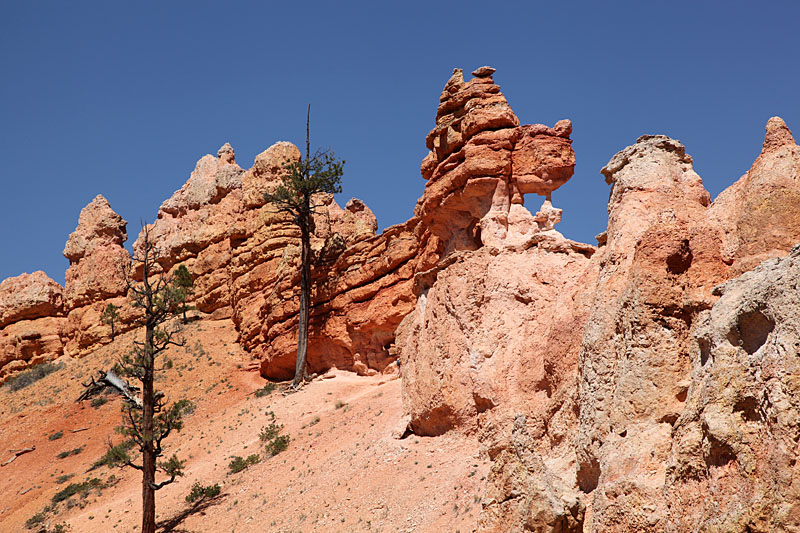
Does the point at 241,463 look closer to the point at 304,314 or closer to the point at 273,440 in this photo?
the point at 273,440

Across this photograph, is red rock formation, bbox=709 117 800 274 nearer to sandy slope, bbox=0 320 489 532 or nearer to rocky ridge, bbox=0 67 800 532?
rocky ridge, bbox=0 67 800 532

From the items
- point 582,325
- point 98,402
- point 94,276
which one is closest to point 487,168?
point 582,325

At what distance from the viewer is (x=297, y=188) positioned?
1325 inches

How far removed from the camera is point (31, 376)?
42531 millimetres

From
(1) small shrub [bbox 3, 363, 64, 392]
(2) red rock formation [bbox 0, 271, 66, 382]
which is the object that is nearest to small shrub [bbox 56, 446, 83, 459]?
(1) small shrub [bbox 3, 363, 64, 392]

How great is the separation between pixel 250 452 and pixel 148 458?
14.2ft

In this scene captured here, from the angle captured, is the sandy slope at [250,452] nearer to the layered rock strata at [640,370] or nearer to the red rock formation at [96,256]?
the layered rock strata at [640,370]

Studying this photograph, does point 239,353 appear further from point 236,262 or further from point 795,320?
point 795,320

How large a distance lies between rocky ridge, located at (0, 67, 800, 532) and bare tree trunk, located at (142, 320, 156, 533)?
7.02 meters

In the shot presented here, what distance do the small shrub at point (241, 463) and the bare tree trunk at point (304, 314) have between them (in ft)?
24.5

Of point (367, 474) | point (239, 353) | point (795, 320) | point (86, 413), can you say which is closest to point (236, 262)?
point (239, 353)

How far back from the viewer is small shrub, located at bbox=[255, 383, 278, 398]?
30.0m

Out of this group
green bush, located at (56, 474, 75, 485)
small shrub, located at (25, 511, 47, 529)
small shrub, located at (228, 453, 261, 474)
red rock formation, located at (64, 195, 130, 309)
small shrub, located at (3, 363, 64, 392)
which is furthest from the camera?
red rock formation, located at (64, 195, 130, 309)

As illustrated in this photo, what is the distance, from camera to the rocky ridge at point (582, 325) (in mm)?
6590
